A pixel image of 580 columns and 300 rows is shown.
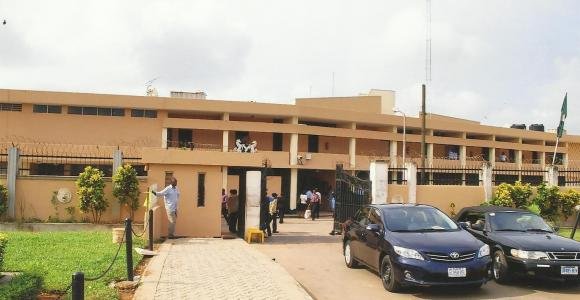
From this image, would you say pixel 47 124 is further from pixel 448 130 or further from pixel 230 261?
pixel 448 130

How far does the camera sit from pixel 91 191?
17.0m

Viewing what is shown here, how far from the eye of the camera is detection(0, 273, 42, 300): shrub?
21.7 feet

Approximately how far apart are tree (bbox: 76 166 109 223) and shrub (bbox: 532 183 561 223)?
1483cm

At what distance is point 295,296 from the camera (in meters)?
8.48

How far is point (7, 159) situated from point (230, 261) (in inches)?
384

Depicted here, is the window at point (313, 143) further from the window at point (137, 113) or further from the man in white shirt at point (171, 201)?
the man in white shirt at point (171, 201)

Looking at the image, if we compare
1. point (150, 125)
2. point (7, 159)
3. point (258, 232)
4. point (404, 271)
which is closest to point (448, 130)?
point (150, 125)

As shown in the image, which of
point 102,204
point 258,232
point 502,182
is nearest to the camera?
point 258,232

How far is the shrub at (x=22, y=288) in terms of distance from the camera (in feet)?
21.7

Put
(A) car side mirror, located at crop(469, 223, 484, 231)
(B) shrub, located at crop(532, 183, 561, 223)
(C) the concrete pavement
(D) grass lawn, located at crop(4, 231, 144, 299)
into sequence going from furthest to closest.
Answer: (B) shrub, located at crop(532, 183, 561, 223), (A) car side mirror, located at crop(469, 223, 484, 231), (D) grass lawn, located at crop(4, 231, 144, 299), (C) the concrete pavement

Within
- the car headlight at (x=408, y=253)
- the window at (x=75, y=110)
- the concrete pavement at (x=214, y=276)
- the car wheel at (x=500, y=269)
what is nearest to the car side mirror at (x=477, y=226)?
the car wheel at (x=500, y=269)

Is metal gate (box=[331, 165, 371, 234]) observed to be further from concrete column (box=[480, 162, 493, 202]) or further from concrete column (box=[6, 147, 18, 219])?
concrete column (box=[6, 147, 18, 219])

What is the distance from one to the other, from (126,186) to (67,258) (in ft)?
19.9

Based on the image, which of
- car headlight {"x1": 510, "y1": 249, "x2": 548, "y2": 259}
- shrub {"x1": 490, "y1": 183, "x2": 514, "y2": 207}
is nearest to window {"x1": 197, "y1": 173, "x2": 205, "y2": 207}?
car headlight {"x1": 510, "y1": 249, "x2": 548, "y2": 259}
